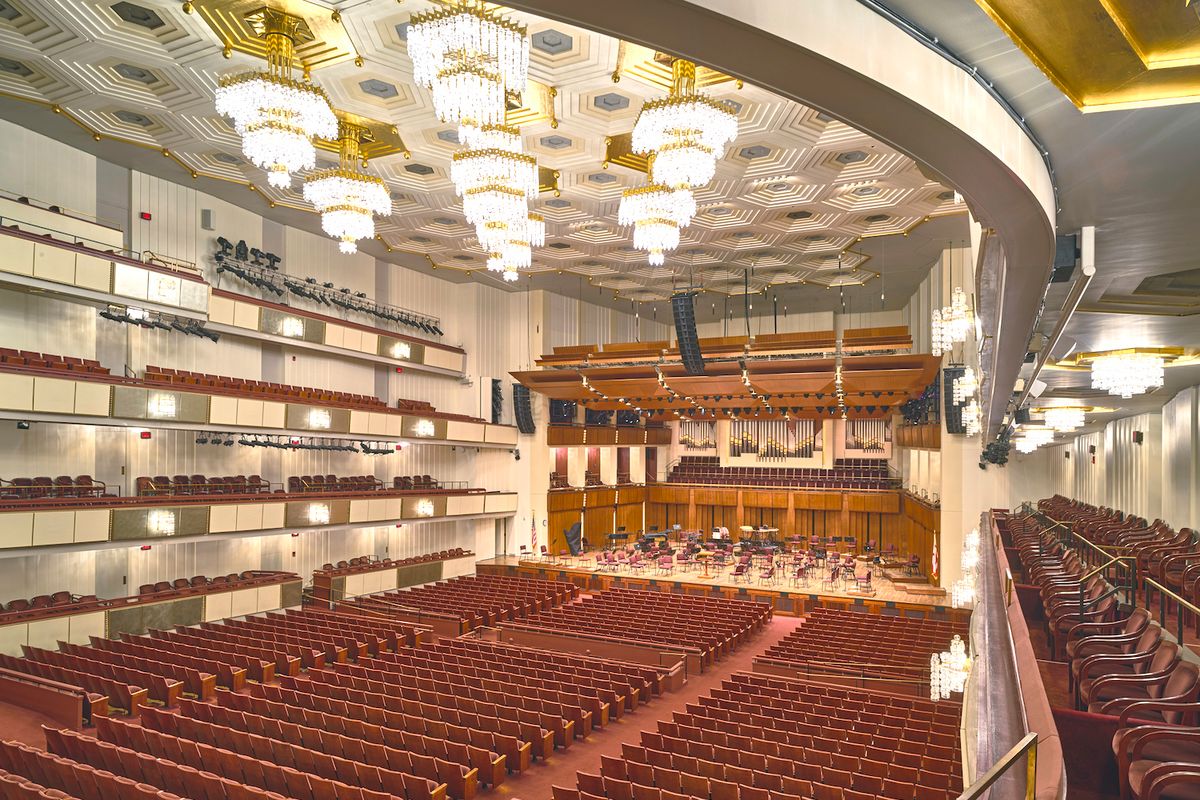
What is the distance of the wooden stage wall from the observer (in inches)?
1017

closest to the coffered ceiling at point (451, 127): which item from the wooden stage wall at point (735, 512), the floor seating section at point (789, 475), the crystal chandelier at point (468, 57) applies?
the crystal chandelier at point (468, 57)

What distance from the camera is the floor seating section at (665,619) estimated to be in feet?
47.9

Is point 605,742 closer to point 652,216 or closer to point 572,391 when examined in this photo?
point 652,216

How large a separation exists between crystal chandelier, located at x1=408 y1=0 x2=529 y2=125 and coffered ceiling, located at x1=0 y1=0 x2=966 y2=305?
2415 mm

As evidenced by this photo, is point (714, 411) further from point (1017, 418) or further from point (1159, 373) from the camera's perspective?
point (1159, 373)

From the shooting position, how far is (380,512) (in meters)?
19.6

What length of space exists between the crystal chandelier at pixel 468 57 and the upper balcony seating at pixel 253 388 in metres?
11.3

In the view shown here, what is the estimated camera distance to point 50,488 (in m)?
13.2

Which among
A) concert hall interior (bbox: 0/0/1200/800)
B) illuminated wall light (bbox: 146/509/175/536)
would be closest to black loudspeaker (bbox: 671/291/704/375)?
concert hall interior (bbox: 0/0/1200/800)

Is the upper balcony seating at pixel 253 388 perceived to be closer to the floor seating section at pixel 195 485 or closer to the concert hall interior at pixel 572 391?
the concert hall interior at pixel 572 391

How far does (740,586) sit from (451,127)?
14355 mm

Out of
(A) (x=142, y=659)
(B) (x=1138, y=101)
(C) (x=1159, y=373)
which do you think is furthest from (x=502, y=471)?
(B) (x=1138, y=101)

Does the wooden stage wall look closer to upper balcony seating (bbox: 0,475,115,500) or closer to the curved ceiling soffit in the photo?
upper balcony seating (bbox: 0,475,115,500)

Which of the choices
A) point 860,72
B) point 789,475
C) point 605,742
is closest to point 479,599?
point 605,742
